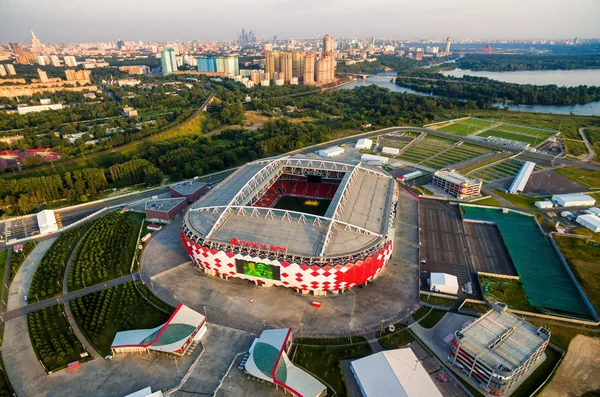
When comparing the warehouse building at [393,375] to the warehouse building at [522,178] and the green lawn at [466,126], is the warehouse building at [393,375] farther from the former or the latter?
the green lawn at [466,126]

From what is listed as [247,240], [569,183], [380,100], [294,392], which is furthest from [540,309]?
[380,100]

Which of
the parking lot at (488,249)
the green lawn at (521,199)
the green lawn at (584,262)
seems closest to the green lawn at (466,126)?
the green lawn at (521,199)

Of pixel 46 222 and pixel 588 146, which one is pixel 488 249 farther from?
pixel 588 146

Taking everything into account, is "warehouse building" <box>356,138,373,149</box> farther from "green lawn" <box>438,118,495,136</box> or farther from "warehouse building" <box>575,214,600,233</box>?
"warehouse building" <box>575,214,600,233</box>

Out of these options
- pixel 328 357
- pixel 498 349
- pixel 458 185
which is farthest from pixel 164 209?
pixel 458 185

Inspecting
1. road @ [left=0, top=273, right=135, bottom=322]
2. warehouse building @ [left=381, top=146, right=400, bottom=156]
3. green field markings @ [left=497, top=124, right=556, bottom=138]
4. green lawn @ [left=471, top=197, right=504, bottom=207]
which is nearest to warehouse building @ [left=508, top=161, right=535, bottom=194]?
green lawn @ [left=471, top=197, right=504, bottom=207]

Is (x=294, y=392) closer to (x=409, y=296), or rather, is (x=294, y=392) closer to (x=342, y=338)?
(x=342, y=338)

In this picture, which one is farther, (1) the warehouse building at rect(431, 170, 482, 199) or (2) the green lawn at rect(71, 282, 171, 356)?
(1) the warehouse building at rect(431, 170, 482, 199)
